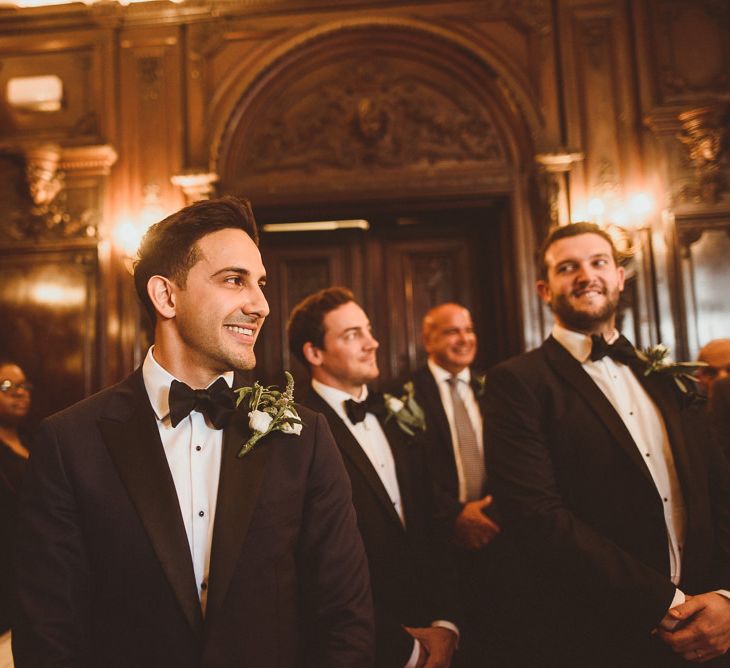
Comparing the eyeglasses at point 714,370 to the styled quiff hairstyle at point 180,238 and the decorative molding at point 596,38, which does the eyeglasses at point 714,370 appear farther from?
the styled quiff hairstyle at point 180,238

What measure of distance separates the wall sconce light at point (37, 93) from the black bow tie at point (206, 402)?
13.3 ft

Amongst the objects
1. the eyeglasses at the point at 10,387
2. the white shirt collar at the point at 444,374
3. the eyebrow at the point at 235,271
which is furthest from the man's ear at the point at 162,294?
the eyeglasses at the point at 10,387

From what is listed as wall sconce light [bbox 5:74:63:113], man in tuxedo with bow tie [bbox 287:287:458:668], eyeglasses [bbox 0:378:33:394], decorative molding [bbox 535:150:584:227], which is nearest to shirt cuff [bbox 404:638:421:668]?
man in tuxedo with bow tie [bbox 287:287:458:668]

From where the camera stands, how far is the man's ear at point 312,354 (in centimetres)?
290

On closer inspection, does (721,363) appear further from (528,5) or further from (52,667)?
(52,667)

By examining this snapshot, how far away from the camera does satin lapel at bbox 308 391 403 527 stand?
2352 millimetres

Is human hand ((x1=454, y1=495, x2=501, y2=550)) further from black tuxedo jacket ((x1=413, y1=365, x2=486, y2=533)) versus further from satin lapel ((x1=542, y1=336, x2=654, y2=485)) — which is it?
satin lapel ((x1=542, y1=336, x2=654, y2=485))

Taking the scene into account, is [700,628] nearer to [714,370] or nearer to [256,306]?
[256,306]

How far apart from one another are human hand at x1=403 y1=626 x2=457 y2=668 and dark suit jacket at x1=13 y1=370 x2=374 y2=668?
709 mm

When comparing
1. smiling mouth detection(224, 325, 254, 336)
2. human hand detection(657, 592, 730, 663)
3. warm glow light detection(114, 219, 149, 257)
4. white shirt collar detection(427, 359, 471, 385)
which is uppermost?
warm glow light detection(114, 219, 149, 257)

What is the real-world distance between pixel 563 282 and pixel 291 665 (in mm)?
1617

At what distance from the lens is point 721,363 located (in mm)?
3736

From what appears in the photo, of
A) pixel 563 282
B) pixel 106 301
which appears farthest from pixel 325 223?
pixel 563 282

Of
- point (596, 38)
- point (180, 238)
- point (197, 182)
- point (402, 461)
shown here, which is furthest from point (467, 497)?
point (596, 38)
